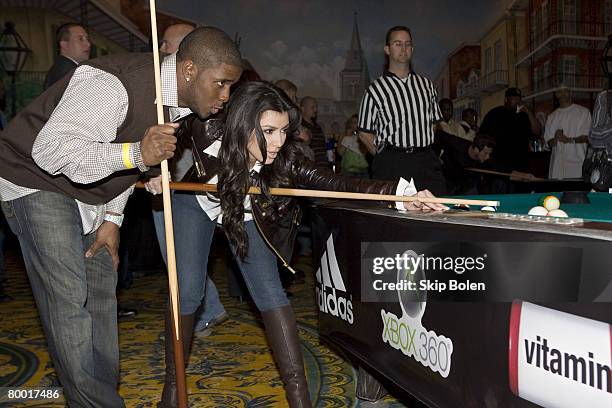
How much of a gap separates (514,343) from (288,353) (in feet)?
3.64

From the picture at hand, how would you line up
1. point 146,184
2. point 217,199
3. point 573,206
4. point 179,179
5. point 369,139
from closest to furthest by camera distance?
1. point 217,199
2. point 146,184
3. point 573,206
4. point 179,179
5. point 369,139

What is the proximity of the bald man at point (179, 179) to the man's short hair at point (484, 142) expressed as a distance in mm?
3768

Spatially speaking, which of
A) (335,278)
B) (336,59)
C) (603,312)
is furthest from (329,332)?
(336,59)

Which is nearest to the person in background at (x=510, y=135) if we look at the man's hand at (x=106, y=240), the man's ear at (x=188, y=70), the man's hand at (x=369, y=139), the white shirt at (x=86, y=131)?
the man's hand at (x=369, y=139)

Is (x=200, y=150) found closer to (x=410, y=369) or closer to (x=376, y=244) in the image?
(x=376, y=244)

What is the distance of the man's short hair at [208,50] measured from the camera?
2.30 metres

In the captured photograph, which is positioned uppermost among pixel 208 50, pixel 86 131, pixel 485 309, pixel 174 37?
pixel 174 37

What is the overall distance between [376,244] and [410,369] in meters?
0.44

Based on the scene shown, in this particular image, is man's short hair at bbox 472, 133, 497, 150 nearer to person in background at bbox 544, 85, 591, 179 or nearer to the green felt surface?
person in background at bbox 544, 85, 591, 179

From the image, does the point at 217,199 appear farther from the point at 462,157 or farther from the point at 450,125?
the point at 450,125

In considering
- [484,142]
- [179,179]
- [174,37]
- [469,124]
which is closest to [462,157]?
[484,142]

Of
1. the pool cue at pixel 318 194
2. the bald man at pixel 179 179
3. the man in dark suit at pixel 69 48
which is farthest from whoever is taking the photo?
the man in dark suit at pixel 69 48

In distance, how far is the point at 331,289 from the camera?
9.87 feet

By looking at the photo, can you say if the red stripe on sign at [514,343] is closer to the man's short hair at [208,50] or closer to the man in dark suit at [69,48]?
the man's short hair at [208,50]
